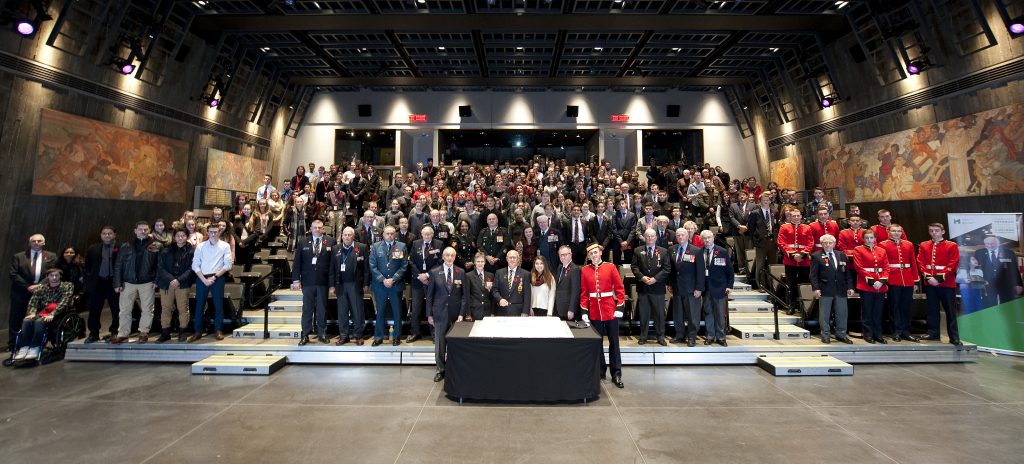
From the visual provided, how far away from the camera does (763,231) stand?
25.3 ft

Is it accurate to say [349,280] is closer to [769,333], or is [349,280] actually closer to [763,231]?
[769,333]

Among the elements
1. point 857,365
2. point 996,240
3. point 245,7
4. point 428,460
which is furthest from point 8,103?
point 996,240

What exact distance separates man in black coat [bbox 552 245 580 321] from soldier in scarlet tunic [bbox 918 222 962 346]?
5787 mm

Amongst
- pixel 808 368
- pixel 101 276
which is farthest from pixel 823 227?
pixel 101 276

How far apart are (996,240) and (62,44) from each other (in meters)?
17.6

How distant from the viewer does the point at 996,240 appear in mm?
6453

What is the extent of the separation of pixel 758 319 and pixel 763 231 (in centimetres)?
175

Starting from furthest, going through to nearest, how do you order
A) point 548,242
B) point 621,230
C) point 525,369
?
point 621,230, point 548,242, point 525,369

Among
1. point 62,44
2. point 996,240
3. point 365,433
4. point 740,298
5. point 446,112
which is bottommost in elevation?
point 365,433

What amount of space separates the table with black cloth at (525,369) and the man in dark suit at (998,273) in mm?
6912

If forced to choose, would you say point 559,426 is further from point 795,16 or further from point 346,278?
point 795,16

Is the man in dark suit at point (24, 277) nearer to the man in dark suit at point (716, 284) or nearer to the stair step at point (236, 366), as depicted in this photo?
the stair step at point (236, 366)

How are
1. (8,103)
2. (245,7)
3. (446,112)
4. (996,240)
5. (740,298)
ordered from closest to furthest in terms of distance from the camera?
(996,240)
(8,103)
(740,298)
(245,7)
(446,112)

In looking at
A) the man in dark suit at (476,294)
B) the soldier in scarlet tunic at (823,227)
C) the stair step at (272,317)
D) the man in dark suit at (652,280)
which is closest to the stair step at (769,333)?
the man in dark suit at (652,280)
